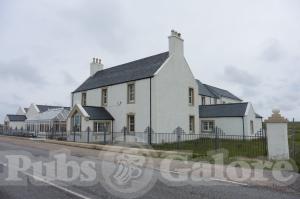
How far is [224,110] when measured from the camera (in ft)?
102

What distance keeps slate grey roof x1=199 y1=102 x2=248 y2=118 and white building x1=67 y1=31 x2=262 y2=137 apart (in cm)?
209

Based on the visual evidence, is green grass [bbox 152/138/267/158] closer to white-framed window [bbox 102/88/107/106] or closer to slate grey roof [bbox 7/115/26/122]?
white-framed window [bbox 102/88/107/106]

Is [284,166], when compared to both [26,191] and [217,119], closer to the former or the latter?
[26,191]

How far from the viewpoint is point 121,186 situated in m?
7.66

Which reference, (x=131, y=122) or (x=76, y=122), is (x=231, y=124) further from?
(x=76, y=122)

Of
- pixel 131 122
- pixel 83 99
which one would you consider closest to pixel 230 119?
pixel 131 122

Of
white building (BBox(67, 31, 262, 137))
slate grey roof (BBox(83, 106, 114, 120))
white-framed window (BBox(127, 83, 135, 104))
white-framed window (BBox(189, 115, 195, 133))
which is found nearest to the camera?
white building (BBox(67, 31, 262, 137))

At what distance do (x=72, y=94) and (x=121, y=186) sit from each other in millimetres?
29080

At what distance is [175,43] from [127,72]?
636 cm

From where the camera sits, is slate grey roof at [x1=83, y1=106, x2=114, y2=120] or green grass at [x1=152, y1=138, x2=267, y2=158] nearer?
green grass at [x1=152, y1=138, x2=267, y2=158]

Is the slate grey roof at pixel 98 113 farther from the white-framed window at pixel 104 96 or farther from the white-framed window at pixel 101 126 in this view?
the white-framed window at pixel 104 96

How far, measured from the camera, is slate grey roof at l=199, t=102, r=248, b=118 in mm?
29375

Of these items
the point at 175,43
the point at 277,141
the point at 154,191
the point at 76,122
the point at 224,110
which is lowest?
the point at 154,191

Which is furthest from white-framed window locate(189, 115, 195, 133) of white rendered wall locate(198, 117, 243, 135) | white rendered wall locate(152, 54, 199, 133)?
white rendered wall locate(198, 117, 243, 135)
